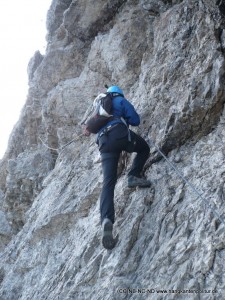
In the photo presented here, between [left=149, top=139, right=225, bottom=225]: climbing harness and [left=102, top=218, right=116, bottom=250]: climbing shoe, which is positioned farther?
[left=102, top=218, right=116, bottom=250]: climbing shoe

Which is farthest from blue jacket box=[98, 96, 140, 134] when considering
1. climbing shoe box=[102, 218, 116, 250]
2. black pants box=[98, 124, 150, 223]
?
climbing shoe box=[102, 218, 116, 250]

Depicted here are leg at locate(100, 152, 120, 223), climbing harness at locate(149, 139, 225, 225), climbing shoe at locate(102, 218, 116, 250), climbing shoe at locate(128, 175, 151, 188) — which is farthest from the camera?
climbing shoe at locate(128, 175, 151, 188)

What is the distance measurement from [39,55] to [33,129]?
355 cm

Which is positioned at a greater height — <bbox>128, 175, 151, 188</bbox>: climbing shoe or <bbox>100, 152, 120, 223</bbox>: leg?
<bbox>100, 152, 120, 223</bbox>: leg

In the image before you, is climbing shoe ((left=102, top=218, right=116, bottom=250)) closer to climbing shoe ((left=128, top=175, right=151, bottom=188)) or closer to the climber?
the climber

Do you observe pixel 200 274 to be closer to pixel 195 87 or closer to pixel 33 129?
pixel 195 87

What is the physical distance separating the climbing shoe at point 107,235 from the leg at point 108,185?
9cm

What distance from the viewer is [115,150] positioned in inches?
277

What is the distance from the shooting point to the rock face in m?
5.72

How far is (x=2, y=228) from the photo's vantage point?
43.9 feet

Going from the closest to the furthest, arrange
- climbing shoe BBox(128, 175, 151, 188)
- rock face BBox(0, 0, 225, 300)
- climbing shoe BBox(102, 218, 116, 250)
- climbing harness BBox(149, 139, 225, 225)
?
climbing harness BBox(149, 139, 225, 225) → rock face BBox(0, 0, 225, 300) → climbing shoe BBox(102, 218, 116, 250) → climbing shoe BBox(128, 175, 151, 188)

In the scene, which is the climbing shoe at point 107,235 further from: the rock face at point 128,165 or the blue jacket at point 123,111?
the blue jacket at point 123,111

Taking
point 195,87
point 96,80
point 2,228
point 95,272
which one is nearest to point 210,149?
point 195,87

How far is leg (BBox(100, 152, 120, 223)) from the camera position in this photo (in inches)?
253
